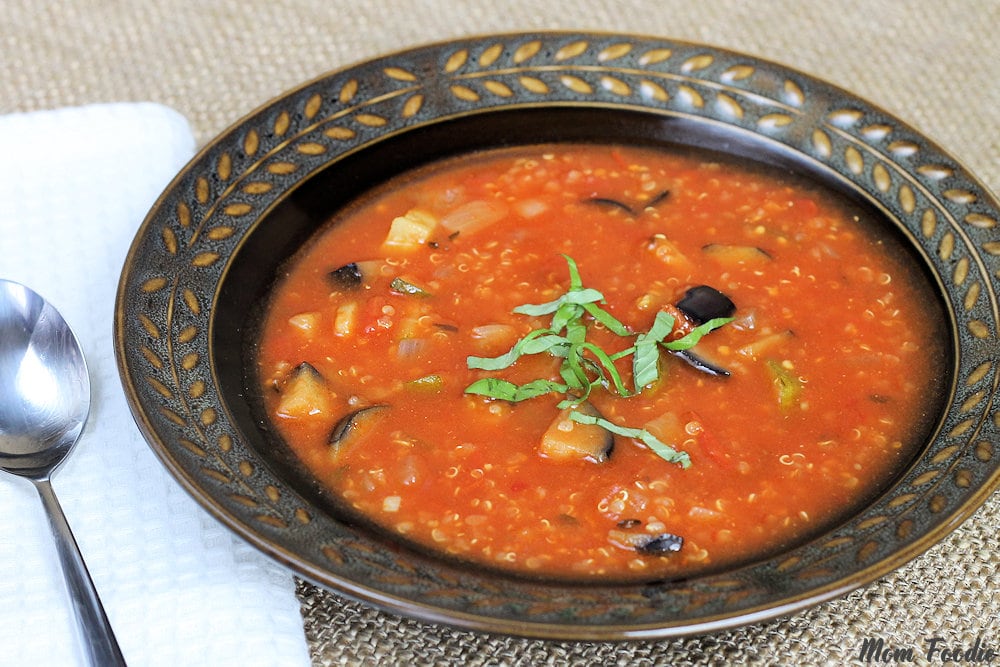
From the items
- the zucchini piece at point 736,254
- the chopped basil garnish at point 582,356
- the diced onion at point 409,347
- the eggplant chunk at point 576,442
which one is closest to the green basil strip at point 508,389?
the chopped basil garnish at point 582,356

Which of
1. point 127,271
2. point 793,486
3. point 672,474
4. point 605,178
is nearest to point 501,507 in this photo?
point 672,474

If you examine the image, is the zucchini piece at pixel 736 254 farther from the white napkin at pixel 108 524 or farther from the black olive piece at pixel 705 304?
the white napkin at pixel 108 524

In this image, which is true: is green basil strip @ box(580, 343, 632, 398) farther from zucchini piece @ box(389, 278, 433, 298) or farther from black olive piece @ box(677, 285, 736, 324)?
zucchini piece @ box(389, 278, 433, 298)

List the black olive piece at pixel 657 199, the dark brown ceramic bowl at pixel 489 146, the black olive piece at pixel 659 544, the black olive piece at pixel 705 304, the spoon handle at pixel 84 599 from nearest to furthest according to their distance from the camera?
the dark brown ceramic bowl at pixel 489 146, the spoon handle at pixel 84 599, the black olive piece at pixel 659 544, the black olive piece at pixel 705 304, the black olive piece at pixel 657 199

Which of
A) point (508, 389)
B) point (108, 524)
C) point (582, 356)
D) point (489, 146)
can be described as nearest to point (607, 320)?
point (582, 356)

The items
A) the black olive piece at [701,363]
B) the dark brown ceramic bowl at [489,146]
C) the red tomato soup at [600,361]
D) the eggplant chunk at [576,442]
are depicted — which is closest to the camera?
the dark brown ceramic bowl at [489,146]

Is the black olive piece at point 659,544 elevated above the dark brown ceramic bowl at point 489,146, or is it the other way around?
the dark brown ceramic bowl at point 489,146

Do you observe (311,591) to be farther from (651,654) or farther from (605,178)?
(605,178)
